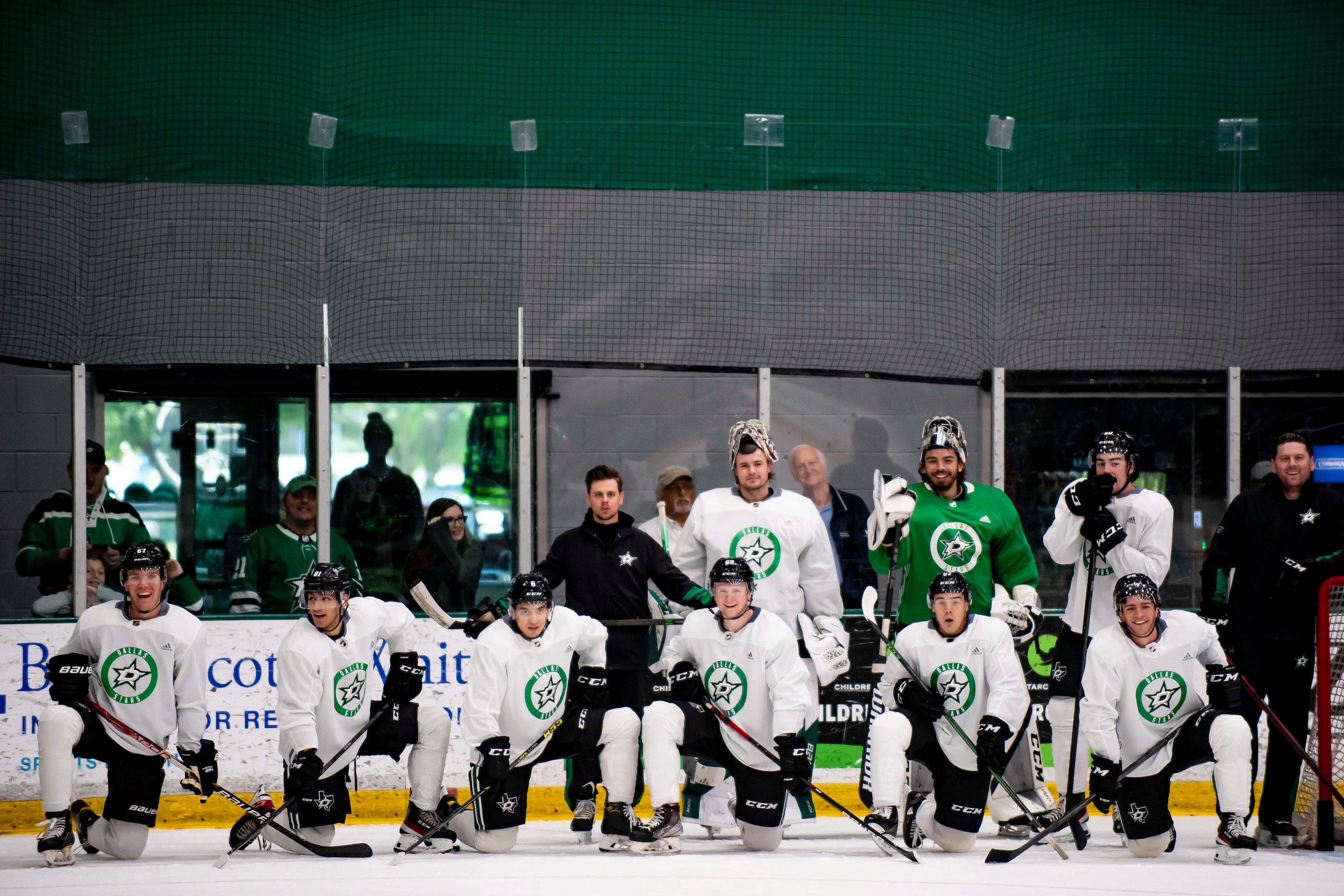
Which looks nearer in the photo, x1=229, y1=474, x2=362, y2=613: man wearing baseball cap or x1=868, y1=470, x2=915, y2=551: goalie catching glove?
x1=868, y1=470, x2=915, y2=551: goalie catching glove

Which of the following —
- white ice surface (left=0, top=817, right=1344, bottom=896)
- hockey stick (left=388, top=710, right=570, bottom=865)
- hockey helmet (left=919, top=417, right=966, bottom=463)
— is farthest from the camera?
hockey helmet (left=919, top=417, right=966, bottom=463)

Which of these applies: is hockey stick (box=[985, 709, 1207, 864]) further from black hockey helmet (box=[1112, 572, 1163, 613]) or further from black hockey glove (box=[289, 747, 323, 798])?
black hockey glove (box=[289, 747, 323, 798])

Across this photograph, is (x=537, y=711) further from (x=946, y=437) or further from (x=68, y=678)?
(x=946, y=437)

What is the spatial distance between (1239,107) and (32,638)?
5.32 metres

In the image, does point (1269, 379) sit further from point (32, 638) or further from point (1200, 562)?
point (32, 638)

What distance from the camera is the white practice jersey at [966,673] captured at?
4.25m

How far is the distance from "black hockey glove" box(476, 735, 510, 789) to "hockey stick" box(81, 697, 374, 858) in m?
0.40

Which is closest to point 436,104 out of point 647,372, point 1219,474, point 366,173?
point 366,173

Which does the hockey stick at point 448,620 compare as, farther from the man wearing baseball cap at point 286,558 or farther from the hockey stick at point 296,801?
the man wearing baseball cap at point 286,558

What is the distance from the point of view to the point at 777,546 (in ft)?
15.3

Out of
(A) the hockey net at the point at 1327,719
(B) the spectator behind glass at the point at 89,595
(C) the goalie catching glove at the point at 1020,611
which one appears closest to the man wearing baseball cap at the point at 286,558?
(B) the spectator behind glass at the point at 89,595

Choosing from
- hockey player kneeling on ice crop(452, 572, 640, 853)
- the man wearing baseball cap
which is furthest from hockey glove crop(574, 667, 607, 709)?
the man wearing baseball cap

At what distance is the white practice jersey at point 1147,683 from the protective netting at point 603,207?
1908mm

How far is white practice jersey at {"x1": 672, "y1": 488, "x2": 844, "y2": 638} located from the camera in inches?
183
